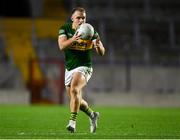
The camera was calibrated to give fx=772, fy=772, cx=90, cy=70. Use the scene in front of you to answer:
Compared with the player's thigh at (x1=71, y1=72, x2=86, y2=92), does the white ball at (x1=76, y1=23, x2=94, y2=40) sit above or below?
above

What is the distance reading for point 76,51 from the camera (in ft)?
46.3

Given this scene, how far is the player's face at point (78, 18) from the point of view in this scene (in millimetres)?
13781

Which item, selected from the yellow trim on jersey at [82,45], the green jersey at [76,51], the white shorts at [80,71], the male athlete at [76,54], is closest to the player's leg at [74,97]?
the male athlete at [76,54]

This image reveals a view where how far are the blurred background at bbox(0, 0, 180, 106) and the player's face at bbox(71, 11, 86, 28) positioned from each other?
1729 centimetres

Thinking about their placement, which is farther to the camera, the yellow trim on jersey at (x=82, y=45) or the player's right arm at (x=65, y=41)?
the yellow trim on jersey at (x=82, y=45)

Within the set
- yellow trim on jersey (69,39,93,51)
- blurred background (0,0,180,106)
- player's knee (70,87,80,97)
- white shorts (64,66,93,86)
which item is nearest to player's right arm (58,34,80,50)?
yellow trim on jersey (69,39,93,51)

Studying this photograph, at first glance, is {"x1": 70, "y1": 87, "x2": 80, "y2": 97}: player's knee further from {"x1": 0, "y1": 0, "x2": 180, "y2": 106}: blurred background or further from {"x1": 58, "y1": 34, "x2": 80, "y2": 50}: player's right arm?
{"x1": 0, "y1": 0, "x2": 180, "y2": 106}: blurred background

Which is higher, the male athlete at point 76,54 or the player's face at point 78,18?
the player's face at point 78,18

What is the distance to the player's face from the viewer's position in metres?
13.8

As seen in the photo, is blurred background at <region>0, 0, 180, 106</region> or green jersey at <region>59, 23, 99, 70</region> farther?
blurred background at <region>0, 0, 180, 106</region>

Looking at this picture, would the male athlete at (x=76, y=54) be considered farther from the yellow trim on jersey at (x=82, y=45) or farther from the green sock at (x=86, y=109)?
the green sock at (x=86, y=109)

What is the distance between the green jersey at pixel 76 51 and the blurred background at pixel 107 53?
55.9 feet

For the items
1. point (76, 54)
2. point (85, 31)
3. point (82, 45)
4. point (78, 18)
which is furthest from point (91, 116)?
point (78, 18)

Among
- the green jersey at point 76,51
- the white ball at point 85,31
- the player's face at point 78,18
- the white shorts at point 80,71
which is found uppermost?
the player's face at point 78,18
